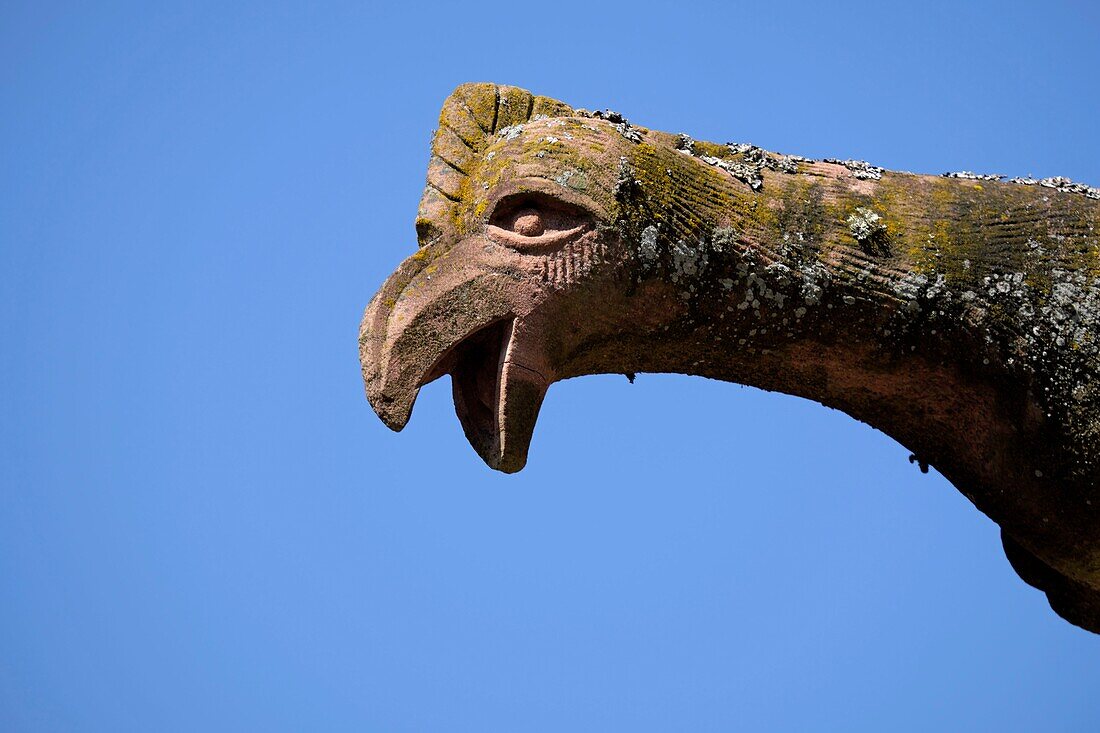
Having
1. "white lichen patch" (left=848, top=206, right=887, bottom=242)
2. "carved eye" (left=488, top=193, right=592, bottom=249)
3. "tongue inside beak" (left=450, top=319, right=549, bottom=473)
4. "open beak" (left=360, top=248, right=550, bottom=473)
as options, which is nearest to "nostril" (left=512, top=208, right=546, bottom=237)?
"carved eye" (left=488, top=193, right=592, bottom=249)

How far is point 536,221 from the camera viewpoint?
263 inches

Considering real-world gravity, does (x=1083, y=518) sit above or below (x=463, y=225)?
below

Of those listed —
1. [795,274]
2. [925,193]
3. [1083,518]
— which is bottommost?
[1083,518]

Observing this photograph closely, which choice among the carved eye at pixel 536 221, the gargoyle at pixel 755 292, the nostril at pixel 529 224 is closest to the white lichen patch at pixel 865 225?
the gargoyle at pixel 755 292

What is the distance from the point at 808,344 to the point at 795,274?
283 mm

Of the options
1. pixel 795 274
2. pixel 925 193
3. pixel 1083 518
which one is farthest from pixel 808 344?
pixel 1083 518

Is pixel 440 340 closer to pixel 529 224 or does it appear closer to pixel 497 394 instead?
pixel 497 394

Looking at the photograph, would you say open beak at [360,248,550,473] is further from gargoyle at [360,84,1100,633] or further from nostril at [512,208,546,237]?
nostril at [512,208,546,237]

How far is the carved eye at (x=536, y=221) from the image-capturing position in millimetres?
6656

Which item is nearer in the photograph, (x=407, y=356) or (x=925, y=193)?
(x=407, y=356)

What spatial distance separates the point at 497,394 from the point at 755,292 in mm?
996

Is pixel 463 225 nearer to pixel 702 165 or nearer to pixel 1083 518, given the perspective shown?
pixel 702 165

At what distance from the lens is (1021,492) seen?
23.0 feet

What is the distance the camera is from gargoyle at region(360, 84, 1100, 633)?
6656 millimetres
